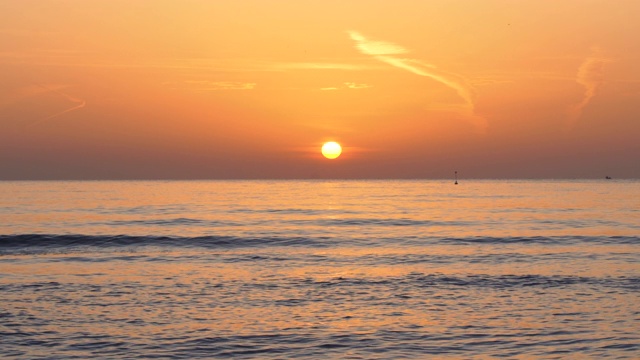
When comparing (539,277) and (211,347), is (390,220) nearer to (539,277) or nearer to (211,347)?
(539,277)

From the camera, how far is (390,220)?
2756 inches

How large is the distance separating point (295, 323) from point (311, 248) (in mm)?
24642

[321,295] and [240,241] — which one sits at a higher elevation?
[240,241]

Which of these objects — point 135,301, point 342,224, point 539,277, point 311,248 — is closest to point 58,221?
point 342,224

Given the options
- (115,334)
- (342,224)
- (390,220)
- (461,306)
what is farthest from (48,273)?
(390,220)

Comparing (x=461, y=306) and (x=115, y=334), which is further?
(x=461, y=306)

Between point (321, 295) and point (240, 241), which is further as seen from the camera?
point (240, 241)

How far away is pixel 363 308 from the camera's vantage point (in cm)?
2378

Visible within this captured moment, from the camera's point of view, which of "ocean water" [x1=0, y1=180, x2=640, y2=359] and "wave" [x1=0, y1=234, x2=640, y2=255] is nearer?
"ocean water" [x1=0, y1=180, x2=640, y2=359]

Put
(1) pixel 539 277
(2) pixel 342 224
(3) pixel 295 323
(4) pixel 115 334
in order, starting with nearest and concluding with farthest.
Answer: (4) pixel 115 334
(3) pixel 295 323
(1) pixel 539 277
(2) pixel 342 224

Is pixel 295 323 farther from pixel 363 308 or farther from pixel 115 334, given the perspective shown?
pixel 115 334

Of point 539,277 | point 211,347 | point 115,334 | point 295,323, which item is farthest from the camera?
point 539,277

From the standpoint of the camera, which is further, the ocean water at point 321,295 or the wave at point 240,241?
the wave at point 240,241

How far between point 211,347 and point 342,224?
1876 inches
